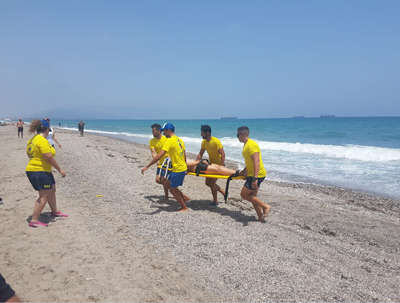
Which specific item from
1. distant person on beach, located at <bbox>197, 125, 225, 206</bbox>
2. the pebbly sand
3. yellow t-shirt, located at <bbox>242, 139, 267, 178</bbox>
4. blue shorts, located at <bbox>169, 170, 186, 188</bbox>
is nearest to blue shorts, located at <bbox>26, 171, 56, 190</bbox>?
the pebbly sand

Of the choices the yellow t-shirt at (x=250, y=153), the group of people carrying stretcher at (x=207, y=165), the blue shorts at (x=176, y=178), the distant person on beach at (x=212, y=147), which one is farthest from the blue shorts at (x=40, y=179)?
the yellow t-shirt at (x=250, y=153)

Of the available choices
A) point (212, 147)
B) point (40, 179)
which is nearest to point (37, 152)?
point (40, 179)

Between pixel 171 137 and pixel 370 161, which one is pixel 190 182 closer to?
pixel 171 137

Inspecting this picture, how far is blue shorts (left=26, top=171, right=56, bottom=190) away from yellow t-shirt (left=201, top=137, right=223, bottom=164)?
352 cm

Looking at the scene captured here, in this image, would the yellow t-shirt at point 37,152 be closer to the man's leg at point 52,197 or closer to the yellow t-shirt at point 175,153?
the man's leg at point 52,197

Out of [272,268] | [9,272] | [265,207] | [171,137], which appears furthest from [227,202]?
[9,272]

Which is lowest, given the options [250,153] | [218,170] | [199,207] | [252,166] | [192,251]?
[199,207]

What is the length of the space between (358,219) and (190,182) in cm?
566

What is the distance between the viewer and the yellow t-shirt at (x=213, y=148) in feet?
22.7

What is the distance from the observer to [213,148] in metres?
6.96

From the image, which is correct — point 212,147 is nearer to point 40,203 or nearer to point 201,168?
point 201,168

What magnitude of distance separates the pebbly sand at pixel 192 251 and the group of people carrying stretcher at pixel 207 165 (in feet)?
1.81

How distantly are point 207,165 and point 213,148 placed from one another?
467 millimetres

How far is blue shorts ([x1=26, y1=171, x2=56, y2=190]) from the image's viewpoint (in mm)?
5020
